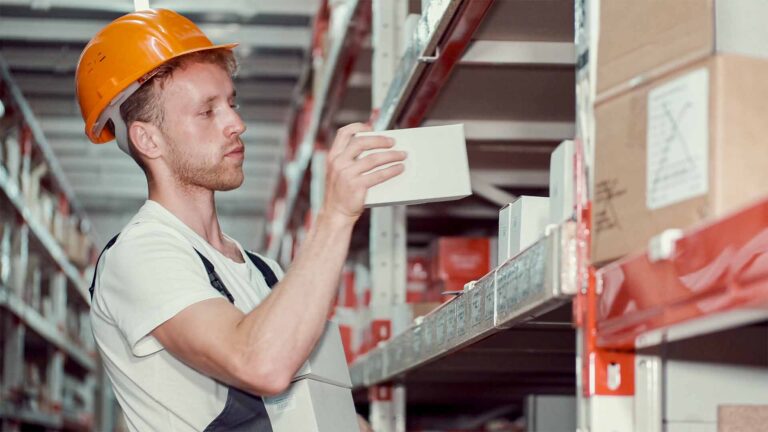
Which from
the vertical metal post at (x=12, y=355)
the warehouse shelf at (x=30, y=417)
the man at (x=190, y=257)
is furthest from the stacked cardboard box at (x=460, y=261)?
the vertical metal post at (x=12, y=355)

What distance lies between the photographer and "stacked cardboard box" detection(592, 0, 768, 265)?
120 cm

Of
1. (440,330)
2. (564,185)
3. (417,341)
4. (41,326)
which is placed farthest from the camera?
(41,326)

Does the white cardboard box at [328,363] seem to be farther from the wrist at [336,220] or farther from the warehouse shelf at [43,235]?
the warehouse shelf at [43,235]

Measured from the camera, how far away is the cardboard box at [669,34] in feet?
4.18

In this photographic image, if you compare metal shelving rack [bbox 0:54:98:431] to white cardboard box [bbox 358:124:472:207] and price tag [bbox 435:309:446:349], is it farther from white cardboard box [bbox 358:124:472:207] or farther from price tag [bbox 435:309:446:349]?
white cardboard box [bbox 358:124:472:207]

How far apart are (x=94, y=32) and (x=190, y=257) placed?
5631 mm

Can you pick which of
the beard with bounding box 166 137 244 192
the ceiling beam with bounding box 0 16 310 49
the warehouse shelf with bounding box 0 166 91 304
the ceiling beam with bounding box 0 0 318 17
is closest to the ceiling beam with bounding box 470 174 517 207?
the beard with bounding box 166 137 244 192

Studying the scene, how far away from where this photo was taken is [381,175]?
187cm

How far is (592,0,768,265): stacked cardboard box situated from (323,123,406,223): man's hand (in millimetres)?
479

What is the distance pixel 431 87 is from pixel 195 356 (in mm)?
1237

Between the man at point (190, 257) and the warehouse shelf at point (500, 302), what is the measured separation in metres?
0.27

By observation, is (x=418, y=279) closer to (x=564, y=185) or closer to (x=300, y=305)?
(x=300, y=305)

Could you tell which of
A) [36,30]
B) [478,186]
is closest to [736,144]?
[478,186]

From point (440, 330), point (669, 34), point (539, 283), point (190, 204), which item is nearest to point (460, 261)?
point (440, 330)
